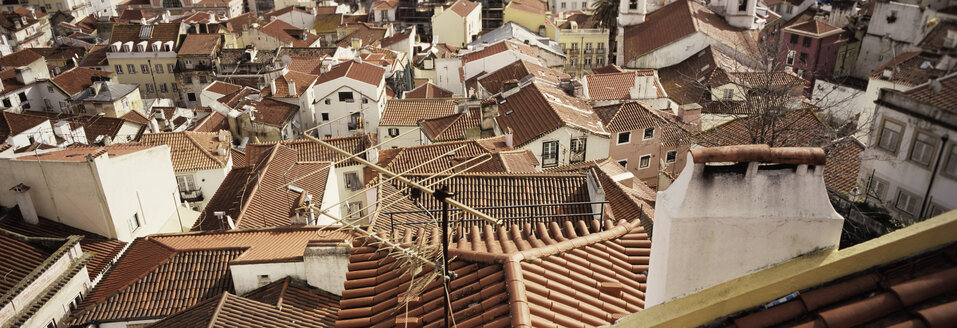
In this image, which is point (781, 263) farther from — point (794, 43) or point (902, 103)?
point (794, 43)

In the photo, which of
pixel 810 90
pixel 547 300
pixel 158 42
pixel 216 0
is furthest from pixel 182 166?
pixel 216 0

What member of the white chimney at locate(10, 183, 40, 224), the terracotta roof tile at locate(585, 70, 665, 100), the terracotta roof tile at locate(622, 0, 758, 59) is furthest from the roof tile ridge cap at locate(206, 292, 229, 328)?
the terracotta roof tile at locate(622, 0, 758, 59)

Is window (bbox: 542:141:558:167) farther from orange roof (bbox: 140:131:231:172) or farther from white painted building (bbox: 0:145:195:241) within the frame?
white painted building (bbox: 0:145:195:241)

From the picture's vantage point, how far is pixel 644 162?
31.6m

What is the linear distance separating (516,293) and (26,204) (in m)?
20.6

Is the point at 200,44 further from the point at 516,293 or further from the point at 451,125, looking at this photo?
the point at 516,293

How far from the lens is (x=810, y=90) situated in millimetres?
41812

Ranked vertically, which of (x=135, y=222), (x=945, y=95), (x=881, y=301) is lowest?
(x=135, y=222)

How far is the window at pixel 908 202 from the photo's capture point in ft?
25.3

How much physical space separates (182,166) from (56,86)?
92.0 feet

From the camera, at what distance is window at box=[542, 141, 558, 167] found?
27984 mm

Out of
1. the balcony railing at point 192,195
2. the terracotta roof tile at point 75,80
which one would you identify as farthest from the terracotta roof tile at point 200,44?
the balcony railing at point 192,195

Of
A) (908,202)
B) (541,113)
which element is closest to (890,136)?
(908,202)

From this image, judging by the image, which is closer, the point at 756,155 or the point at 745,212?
the point at 756,155
